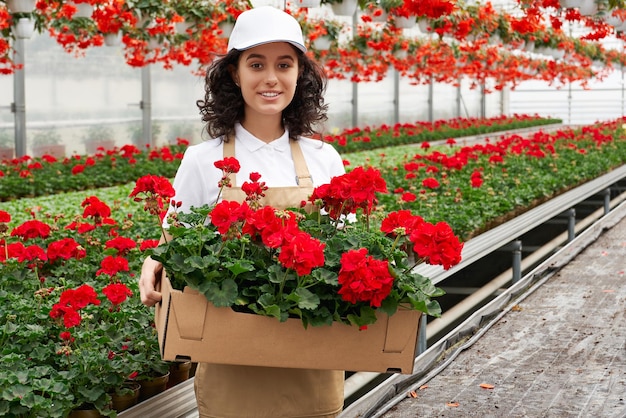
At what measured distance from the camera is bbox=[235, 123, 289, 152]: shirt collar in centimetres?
195

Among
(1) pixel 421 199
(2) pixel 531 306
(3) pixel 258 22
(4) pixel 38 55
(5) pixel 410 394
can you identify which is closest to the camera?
(3) pixel 258 22

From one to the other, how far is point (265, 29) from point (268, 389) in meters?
0.75

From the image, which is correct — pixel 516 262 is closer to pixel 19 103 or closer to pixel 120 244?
pixel 120 244

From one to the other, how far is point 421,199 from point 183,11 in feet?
12.2

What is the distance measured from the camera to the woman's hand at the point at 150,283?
5.68ft

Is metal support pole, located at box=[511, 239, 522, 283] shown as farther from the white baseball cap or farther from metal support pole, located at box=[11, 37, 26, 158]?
metal support pole, located at box=[11, 37, 26, 158]

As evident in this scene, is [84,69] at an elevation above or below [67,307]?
above

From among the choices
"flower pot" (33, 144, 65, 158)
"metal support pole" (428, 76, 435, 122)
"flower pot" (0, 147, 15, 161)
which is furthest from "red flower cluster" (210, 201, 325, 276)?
"metal support pole" (428, 76, 435, 122)

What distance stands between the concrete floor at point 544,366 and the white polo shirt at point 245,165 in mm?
755

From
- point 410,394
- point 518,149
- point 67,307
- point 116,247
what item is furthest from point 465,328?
point 518,149

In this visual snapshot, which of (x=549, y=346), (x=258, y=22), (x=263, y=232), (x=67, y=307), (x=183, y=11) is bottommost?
(x=549, y=346)

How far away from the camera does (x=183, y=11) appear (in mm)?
8414

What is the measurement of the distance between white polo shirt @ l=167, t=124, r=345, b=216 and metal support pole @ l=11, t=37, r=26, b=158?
10246 millimetres

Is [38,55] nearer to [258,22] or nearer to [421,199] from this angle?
[421,199]
